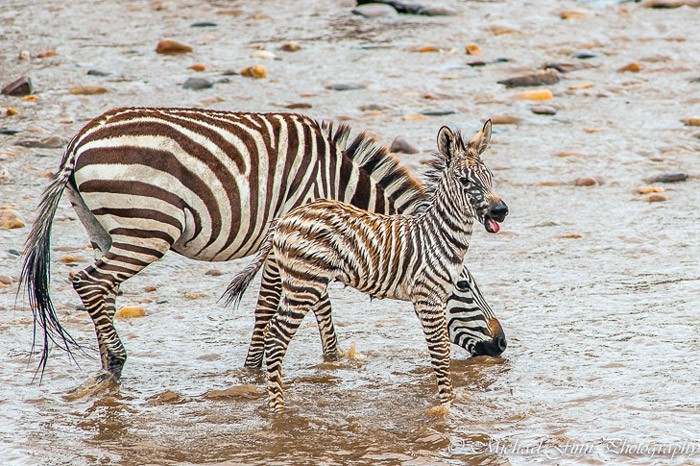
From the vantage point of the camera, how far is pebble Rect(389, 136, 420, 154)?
531 inches

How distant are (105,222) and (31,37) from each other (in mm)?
11754

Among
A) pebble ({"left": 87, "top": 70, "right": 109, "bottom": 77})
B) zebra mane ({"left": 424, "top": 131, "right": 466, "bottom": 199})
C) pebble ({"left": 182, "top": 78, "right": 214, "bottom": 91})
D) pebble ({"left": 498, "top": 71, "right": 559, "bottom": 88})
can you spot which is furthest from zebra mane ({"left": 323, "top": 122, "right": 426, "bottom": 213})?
pebble ({"left": 87, "top": 70, "right": 109, "bottom": 77})

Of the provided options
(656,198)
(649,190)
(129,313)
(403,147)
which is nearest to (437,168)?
(129,313)

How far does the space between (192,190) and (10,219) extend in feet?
13.1

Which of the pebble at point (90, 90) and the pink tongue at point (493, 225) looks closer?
the pink tongue at point (493, 225)

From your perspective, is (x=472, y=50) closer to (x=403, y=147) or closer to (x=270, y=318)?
(x=403, y=147)

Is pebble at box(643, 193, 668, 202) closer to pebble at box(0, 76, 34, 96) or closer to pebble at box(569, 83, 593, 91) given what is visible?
pebble at box(569, 83, 593, 91)

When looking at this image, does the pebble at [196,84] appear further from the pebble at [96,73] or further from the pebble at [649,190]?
the pebble at [649,190]

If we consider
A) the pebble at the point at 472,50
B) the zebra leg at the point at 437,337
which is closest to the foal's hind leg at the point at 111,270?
the zebra leg at the point at 437,337

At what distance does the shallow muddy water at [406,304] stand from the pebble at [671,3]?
18 centimetres

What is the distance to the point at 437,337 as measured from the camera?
7.68 meters

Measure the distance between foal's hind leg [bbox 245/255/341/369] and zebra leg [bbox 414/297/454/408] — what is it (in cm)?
109

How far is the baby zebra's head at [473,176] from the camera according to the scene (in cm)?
746

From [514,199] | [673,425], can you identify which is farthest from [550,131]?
[673,425]
